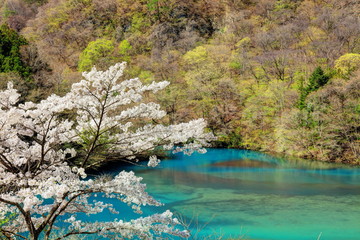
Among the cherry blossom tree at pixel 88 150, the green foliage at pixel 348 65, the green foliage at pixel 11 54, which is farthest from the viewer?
the green foliage at pixel 348 65

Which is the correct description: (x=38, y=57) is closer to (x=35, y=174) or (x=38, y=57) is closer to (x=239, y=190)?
(x=239, y=190)

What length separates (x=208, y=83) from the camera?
22406 mm

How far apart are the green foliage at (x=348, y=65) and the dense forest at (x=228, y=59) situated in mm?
50

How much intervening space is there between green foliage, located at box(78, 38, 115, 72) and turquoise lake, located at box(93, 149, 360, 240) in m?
15.8

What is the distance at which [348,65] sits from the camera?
659 inches

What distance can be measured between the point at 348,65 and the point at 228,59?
1037 cm

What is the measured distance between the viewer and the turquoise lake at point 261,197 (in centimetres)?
709

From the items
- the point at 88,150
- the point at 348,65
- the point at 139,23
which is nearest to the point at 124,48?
the point at 139,23

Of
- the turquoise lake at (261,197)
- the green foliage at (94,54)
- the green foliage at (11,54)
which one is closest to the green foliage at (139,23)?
the green foliage at (94,54)

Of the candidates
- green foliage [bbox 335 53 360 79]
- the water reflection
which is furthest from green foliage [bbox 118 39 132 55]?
green foliage [bbox 335 53 360 79]

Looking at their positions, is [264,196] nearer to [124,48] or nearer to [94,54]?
[94,54]

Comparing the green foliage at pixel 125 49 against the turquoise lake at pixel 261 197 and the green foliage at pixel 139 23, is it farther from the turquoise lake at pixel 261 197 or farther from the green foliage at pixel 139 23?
the turquoise lake at pixel 261 197

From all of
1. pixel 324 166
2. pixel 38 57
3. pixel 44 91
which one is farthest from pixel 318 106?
pixel 38 57

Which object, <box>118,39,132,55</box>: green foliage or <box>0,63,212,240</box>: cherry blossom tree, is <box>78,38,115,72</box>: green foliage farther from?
<box>0,63,212,240</box>: cherry blossom tree
